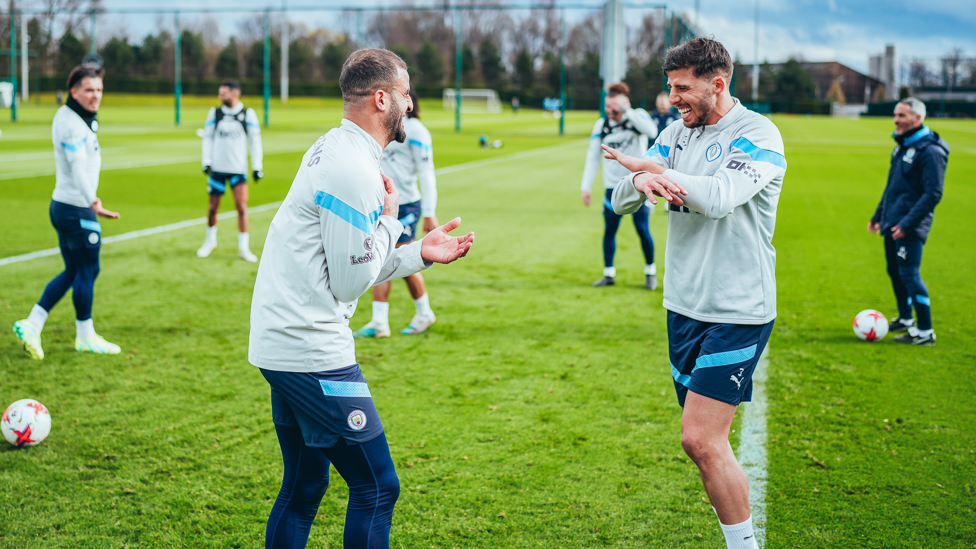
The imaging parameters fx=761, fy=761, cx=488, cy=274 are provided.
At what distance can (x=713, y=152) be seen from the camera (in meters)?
3.25

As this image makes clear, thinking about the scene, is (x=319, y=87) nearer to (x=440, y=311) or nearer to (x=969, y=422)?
(x=440, y=311)

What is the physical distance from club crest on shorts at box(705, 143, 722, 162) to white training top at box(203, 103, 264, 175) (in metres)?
8.54

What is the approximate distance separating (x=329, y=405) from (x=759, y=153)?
1.95 m

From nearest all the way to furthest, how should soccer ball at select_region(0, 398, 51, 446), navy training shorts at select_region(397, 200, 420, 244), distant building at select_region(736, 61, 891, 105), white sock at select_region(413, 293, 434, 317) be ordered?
soccer ball at select_region(0, 398, 51, 446) → navy training shorts at select_region(397, 200, 420, 244) → white sock at select_region(413, 293, 434, 317) → distant building at select_region(736, 61, 891, 105)

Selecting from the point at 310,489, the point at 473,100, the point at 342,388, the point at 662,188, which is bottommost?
the point at 310,489

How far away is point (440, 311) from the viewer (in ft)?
27.0

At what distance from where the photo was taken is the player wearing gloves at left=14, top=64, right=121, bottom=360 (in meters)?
6.10

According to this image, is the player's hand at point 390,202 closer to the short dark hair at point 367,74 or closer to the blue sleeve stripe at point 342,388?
the short dark hair at point 367,74

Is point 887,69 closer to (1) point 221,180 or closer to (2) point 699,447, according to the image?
(1) point 221,180

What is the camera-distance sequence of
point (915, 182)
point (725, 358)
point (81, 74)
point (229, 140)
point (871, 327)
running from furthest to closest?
point (229, 140) < point (871, 327) < point (915, 182) < point (81, 74) < point (725, 358)

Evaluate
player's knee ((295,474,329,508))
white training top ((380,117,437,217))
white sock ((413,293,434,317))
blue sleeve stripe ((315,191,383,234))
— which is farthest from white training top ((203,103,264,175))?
blue sleeve stripe ((315,191,383,234))

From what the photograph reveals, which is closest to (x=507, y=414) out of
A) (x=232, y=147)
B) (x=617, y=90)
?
(x=617, y=90)

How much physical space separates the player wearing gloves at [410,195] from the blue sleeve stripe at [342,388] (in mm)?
4424

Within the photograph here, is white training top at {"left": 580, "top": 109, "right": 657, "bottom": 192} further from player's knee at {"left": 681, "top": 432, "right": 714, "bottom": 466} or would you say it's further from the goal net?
the goal net
